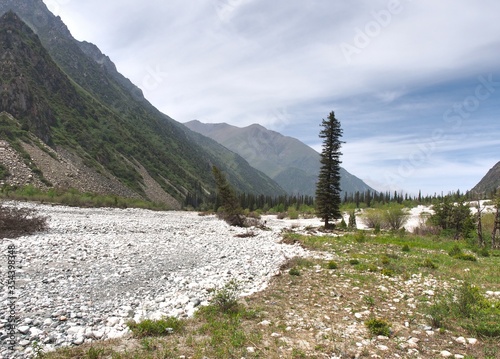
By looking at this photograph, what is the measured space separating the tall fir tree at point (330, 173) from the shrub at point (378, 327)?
3071 cm

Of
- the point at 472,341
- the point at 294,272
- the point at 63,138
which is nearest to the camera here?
the point at 472,341

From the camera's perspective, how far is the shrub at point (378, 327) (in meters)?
8.12

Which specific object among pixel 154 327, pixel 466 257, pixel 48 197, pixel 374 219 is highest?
pixel 48 197

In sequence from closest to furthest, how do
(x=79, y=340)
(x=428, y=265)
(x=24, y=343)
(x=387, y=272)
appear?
(x=24, y=343)
(x=79, y=340)
(x=387, y=272)
(x=428, y=265)

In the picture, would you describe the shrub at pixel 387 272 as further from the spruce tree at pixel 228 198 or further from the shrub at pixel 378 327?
the spruce tree at pixel 228 198

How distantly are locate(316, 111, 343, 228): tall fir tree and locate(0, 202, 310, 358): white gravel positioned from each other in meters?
19.2

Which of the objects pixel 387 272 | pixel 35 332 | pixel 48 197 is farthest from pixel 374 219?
pixel 48 197

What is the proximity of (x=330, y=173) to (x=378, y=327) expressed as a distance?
1250 inches

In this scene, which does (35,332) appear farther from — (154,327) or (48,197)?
(48,197)

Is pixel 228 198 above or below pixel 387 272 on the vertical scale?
above

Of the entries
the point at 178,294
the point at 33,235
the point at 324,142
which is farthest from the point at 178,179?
the point at 178,294

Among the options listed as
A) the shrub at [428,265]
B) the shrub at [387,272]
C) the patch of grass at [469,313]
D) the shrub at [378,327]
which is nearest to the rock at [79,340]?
the shrub at [378,327]

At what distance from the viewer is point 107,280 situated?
460 inches

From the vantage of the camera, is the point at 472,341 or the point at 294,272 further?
the point at 294,272
